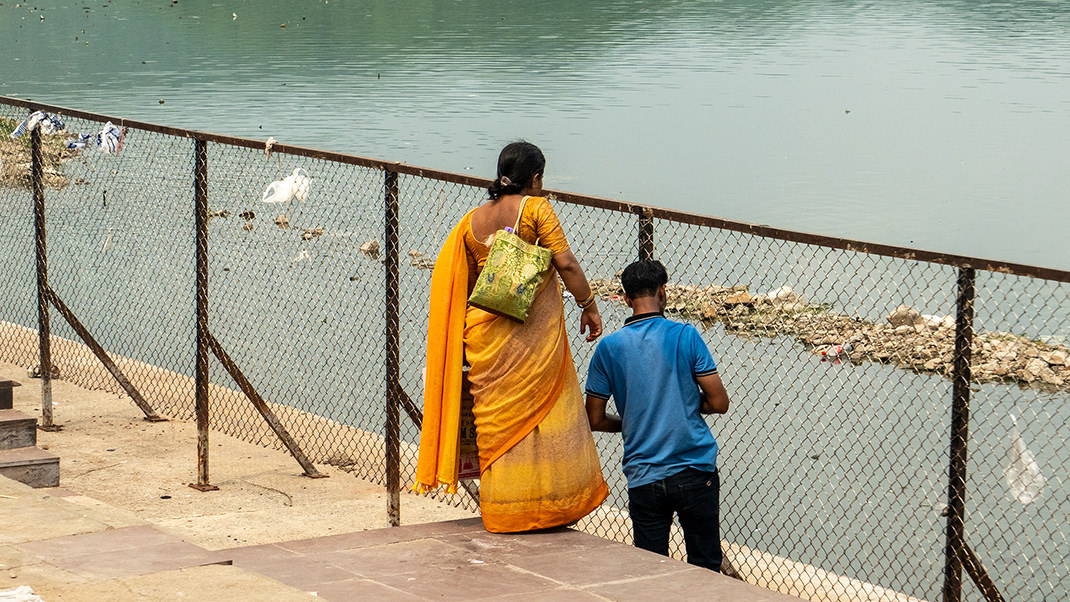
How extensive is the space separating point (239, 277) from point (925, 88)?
25967 millimetres

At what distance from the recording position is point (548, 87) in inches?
1460

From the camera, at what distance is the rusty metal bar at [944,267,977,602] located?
5.32 m

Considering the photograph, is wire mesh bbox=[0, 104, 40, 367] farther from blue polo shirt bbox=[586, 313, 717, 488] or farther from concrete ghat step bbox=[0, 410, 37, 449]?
blue polo shirt bbox=[586, 313, 717, 488]

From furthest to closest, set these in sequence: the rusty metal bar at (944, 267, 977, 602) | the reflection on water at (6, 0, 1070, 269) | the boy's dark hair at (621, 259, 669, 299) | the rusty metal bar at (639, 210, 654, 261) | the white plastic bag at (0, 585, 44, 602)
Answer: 1. the reflection on water at (6, 0, 1070, 269)
2. the rusty metal bar at (639, 210, 654, 261)
3. the boy's dark hair at (621, 259, 669, 299)
4. the rusty metal bar at (944, 267, 977, 602)
5. the white plastic bag at (0, 585, 44, 602)

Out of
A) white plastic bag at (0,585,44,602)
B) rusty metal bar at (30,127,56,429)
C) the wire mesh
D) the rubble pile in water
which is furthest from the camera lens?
the rubble pile in water

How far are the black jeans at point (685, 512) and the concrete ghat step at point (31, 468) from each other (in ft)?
10.7

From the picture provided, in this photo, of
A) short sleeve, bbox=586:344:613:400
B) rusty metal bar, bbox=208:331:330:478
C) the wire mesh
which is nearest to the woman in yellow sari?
short sleeve, bbox=586:344:613:400

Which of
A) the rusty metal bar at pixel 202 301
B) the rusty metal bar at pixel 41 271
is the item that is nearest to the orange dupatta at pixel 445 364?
the rusty metal bar at pixel 202 301

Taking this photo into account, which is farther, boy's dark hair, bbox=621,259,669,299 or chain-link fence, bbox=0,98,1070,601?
chain-link fence, bbox=0,98,1070,601

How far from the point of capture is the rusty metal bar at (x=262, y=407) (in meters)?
8.37

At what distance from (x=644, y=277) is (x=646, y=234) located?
556mm

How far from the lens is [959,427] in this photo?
5.45 meters

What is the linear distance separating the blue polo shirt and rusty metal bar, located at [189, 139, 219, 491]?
3504mm

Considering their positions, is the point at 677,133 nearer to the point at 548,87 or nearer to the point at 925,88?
the point at 548,87
